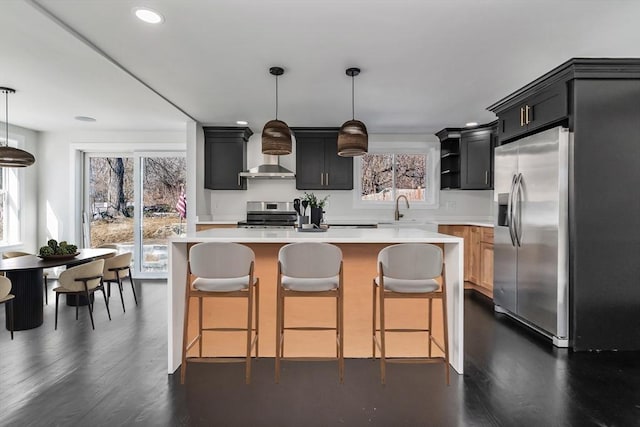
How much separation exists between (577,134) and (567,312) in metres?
1.52

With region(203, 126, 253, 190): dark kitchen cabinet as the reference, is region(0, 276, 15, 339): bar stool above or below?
below

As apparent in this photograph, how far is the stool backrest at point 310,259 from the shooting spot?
2.26 m

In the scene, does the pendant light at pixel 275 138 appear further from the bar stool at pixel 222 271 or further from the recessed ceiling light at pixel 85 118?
the recessed ceiling light at pixel 85 118

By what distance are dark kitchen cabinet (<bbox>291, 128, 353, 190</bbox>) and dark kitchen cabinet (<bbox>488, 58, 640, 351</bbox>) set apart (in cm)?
314

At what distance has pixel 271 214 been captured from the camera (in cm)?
571

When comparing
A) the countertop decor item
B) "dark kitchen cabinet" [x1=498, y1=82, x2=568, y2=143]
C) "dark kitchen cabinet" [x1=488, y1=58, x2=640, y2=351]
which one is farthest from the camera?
the countertop decor item

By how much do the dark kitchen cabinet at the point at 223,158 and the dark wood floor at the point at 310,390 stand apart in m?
2.85

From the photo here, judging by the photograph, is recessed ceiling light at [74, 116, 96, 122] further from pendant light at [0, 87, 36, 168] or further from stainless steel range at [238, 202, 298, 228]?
stainless steel range at [238, 202, 298, 228]

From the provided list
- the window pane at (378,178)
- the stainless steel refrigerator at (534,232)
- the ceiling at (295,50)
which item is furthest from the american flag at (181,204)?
the stainless steel refrigerator at (534,232)

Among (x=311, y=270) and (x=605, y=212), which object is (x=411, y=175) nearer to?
(x=605, y=212)

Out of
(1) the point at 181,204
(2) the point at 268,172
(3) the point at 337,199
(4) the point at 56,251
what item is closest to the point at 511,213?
(3) the point at 337,199

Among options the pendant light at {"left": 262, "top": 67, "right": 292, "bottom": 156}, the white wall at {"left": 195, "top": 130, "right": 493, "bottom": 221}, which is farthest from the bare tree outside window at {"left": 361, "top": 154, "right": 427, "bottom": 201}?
the pendant light at {"left": 262, "top": 67, "right": 292, "bottom": 156}

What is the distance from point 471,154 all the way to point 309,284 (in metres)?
4.25

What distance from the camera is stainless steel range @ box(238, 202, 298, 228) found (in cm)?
556
